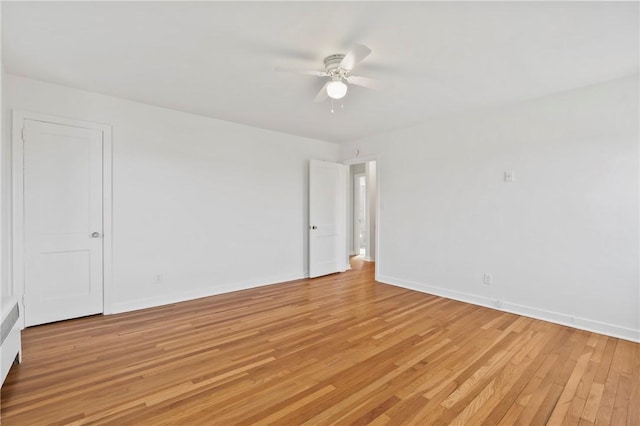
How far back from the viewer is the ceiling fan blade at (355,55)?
207cm

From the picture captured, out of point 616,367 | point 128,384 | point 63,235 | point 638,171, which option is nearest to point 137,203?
point 63,235

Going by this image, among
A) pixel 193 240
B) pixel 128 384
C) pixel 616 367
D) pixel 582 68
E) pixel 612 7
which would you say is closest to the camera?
pixel 612 7

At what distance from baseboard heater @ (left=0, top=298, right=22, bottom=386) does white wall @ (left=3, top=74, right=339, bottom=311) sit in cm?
123

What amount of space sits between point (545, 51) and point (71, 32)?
3646 mm

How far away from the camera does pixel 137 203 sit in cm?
373

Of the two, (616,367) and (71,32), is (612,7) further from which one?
(71,32)

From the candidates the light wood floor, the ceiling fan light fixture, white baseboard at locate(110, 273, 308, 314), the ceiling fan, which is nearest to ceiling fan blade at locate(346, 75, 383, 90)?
the ceiling fan

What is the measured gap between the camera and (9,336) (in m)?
2.13

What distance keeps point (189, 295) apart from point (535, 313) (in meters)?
4.32

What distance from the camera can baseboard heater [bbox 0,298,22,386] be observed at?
2.00 metres

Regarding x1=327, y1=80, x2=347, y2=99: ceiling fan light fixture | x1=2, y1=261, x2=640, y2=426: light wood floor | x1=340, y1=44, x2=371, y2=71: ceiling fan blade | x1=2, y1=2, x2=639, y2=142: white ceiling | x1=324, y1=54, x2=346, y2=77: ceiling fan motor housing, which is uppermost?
x1=2, y1=2, x2=639, y2=142: white ceiling

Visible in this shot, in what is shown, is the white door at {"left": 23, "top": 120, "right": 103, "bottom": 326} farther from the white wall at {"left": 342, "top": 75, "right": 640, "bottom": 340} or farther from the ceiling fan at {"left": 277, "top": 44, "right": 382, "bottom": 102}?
the white wall at {"left": 342, "top": 75, "right": 640, "bottom": 340}

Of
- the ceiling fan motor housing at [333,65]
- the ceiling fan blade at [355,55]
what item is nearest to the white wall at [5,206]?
the ceiling fan motor housing at [333,65]

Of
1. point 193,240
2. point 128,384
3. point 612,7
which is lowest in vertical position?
point 128,384
